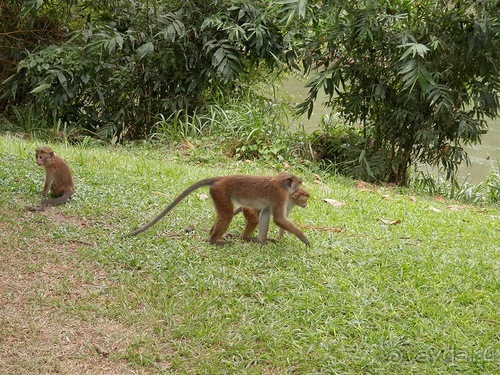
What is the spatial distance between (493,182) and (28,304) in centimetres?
944

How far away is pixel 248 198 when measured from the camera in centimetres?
582

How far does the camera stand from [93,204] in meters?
6.55

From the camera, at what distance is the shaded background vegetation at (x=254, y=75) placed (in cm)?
968

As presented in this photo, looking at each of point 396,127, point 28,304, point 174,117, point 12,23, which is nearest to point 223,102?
point 174,117

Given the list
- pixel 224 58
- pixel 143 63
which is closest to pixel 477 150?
pixel 224 58

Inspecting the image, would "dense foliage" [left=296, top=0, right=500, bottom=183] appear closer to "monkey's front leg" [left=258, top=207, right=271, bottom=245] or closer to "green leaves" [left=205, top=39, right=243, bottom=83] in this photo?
"green leaves" [left=205, top=39, right=243, bottom=83]

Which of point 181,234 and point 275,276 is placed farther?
point 181,234

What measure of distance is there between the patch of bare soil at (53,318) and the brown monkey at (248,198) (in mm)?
844

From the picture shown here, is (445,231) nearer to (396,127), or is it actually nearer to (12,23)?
(396,127)

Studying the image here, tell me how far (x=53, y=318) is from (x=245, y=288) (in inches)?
56.2

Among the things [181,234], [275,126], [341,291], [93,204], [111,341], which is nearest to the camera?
[111,341]

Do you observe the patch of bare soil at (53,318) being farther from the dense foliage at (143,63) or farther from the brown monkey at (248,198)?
the dense foliage at (143,63)

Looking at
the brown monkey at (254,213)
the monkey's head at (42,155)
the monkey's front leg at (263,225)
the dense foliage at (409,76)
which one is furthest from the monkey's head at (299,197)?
the dense foliage at (409,76)

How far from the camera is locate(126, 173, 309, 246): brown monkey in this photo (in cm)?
577
